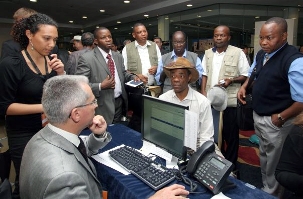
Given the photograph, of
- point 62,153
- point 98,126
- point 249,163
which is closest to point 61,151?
point 62,153

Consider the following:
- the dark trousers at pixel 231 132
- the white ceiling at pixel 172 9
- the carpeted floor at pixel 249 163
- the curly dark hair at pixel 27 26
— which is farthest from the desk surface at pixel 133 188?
the white ceiling at pixel 172 9

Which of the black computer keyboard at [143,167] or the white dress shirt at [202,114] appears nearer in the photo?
the black computer keyboard at [143,167]

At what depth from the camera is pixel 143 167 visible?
1.38 m

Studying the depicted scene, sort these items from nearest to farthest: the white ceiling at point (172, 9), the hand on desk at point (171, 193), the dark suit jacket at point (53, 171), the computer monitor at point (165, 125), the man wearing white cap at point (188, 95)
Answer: the dark suit jacket at point (53, 171), the hand on desk at point (171, 193), the computer monitor at point (165, 125), the man wearing white cap at point (188, 95), the white ceiling at point (172, 9)

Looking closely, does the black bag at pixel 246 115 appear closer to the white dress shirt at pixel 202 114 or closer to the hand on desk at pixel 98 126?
the white dress shirt at pixel 202 114

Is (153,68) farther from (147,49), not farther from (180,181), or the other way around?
(180,181)

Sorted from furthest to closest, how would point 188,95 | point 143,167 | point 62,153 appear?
point 188,95
point 143,167
point 62,153

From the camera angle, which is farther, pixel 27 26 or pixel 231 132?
pixel 231 132

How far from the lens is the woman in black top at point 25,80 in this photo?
1553 millimetres

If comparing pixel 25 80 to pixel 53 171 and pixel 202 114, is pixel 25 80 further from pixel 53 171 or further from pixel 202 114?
pixel 202 114

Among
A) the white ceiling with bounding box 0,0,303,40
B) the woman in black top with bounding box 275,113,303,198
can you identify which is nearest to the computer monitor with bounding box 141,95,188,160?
the woman in black top with bounding box 275,113,303,198

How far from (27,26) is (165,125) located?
1198 millimetres

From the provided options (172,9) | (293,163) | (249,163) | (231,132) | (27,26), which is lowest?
(249,163)

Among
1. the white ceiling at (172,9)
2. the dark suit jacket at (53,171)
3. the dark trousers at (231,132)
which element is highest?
the white ceiling at (172,9)
